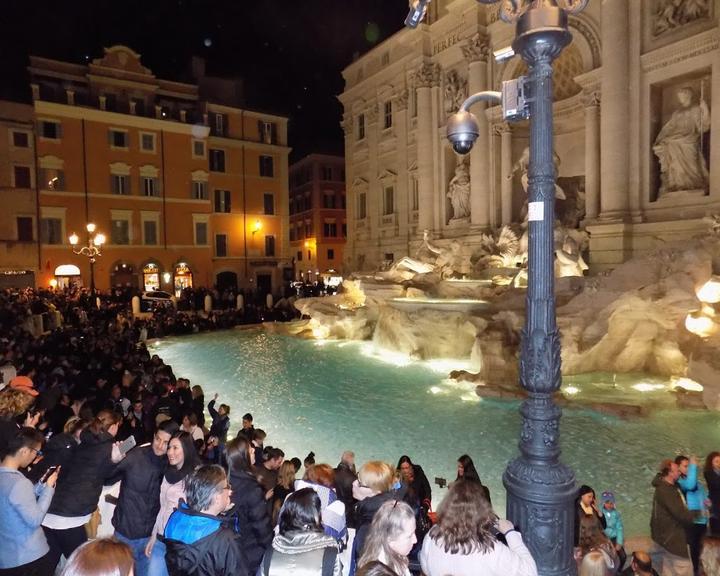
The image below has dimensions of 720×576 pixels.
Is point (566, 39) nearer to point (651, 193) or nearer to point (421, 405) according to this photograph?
point (421, 405)

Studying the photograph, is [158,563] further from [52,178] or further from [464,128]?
[52,178]

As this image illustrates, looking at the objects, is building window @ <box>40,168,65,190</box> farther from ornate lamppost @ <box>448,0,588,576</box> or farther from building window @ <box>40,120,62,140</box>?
ornate lamppost @ <box>448,0,588,576</box>

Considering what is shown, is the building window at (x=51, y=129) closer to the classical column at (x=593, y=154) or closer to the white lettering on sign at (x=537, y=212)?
the classical column at (x=593, y=154)

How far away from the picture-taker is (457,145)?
13.9ft

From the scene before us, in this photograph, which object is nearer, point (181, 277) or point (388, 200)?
point (388, 200)

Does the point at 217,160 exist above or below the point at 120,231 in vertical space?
above

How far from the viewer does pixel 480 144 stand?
62.1ft

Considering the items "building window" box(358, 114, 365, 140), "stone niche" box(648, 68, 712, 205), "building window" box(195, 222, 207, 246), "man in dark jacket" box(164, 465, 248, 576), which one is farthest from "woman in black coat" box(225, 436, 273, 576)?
"building window" box(195, 222, 207, 246)

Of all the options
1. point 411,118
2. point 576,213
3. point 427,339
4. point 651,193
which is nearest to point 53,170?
point 411,118

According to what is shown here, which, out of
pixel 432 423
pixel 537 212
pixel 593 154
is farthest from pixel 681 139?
pixel 537 212

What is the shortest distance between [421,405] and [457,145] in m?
5.36

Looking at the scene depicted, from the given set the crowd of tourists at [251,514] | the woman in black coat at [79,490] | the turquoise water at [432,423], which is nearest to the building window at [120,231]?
the turquoise water at [432,423]

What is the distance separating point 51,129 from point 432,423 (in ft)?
86.1

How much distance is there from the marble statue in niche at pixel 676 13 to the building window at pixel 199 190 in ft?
77.7
